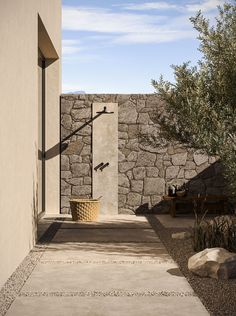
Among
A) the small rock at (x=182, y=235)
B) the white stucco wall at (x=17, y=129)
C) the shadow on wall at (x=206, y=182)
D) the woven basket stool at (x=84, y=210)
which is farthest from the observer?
the shadow on wall at (x=206, y=182)

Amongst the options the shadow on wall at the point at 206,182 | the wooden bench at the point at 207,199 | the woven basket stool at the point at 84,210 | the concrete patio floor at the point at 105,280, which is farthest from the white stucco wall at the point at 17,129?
the shadow on wall at the point at 206,182

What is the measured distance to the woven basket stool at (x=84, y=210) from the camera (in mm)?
10336

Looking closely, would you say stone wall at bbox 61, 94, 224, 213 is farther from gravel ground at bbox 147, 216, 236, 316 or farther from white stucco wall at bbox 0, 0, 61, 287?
gravel ground at bbox 147, 216, 236, 316

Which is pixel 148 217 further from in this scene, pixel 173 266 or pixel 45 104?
pixel 173 266

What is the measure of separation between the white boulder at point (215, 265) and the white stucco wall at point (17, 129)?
6.14 ft

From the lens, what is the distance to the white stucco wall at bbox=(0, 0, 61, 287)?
5.21 metres

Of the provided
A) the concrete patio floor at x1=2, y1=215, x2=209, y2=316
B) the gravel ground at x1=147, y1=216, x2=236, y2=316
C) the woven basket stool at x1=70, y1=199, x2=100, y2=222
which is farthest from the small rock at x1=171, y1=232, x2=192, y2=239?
the woven basket stool at x1=70, y1=199, x2=100, y2=222

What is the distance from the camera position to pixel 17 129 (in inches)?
235

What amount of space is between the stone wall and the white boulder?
19.7 feet

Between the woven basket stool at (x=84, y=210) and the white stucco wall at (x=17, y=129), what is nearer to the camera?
the white stucco wall at (x=17, y=129)

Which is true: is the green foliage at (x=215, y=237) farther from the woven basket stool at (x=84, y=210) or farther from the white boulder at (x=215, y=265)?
the woven basket stool at (x=84, y=210)

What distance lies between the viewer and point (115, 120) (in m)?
11.7

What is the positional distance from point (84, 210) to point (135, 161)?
1860mm

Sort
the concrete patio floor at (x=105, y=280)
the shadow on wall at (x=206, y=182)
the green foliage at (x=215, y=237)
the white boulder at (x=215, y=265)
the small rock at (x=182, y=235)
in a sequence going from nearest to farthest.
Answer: the concrete patio floor at (x=105, y=280) < the white boulder at (x=215, y=265) < the green foliage at (x=215, y=237) < the small rock at (x=182, y=235) < the shadow on wall at (x=206, y=182)
